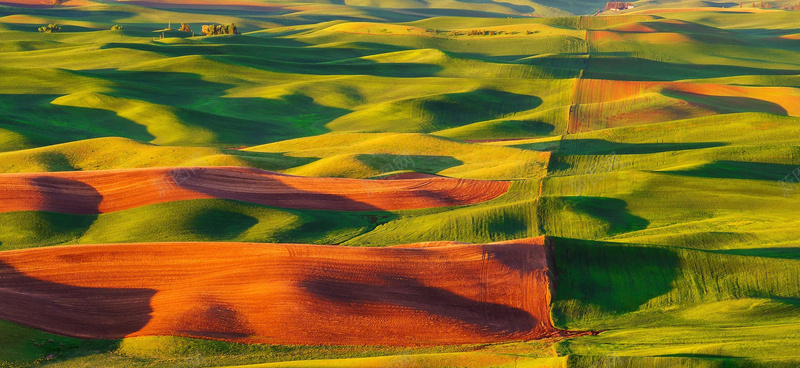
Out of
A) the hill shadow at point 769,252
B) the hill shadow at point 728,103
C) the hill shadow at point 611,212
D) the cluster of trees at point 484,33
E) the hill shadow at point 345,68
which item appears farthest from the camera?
the cluster of trees at point 484,33

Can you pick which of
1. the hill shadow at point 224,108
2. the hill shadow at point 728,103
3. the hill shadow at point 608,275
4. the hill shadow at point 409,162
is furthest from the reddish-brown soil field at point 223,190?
the hill shadow at point 728,103

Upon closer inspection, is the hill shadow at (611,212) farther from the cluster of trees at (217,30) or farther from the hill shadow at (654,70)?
the cluster of trees at (217,30)

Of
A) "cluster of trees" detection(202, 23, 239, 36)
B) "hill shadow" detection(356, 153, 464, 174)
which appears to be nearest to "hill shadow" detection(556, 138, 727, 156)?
"hill shadow" detection(356, 153, 464, 174)

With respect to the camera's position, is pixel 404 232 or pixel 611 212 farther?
pixel 611 212

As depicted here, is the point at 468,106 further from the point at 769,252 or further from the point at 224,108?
the point at 769,252

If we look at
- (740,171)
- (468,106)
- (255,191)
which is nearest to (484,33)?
(468,106)

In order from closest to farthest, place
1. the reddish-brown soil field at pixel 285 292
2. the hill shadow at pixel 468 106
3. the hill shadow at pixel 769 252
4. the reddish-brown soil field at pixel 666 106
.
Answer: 1. the reddish-brown soil field at pixel 285 292
2. the hill shadow at pixel 769 252
3. the reddish-brown soil field at pixel 666 106
4. the hill shadow at pixel 468 106

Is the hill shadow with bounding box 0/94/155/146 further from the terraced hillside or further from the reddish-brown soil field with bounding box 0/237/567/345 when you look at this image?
the reddish-brown soil field with bounding box 0/237/567/345
